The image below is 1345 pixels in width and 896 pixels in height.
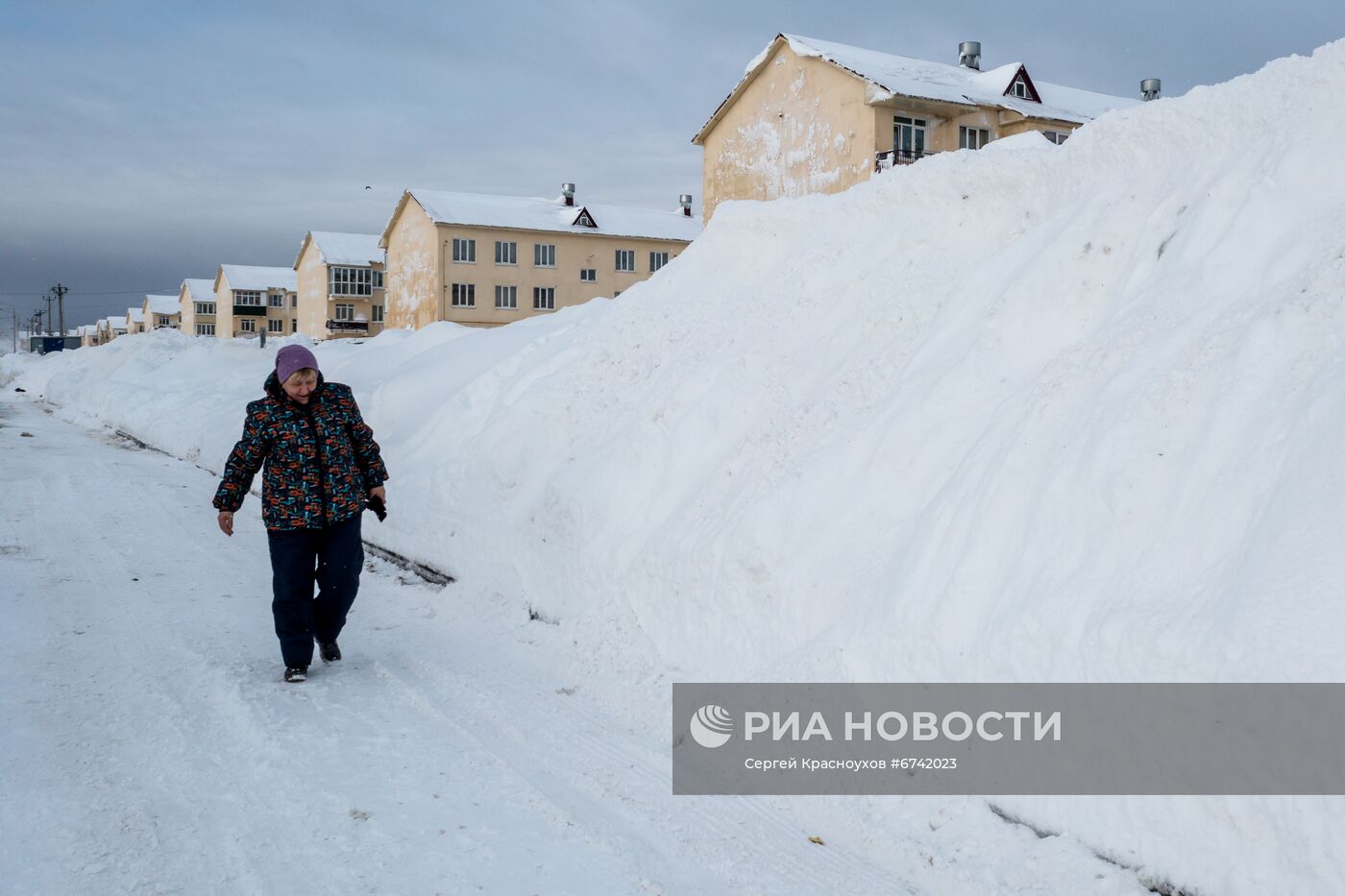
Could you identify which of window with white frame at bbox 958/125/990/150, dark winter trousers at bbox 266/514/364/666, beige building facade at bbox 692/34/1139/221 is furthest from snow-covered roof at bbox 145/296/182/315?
dark winter trousers at bbox 266/514/364/666

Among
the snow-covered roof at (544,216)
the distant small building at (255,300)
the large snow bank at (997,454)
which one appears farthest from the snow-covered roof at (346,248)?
the large snow bank at (997,454)

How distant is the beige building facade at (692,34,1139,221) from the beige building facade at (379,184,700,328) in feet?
47.5

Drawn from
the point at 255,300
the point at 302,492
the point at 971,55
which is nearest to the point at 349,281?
the point at 255,300

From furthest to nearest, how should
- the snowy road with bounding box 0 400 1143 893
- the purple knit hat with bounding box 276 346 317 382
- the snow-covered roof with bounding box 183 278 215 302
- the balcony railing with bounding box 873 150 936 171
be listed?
the snow-covered roof with bounding box 183 278 215 302
the balcony railing with bounding box 873 150 936 171
the purple knit hat with bounding box 276 346 317 382
the snowy road with bounding box 0 400 1143 893

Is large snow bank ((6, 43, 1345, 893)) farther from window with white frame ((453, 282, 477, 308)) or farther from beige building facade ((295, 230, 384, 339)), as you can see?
beige building facade ((295, 230, 384, 339))

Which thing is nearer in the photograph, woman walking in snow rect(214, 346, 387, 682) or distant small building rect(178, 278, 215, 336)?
woman walking in snow rect(214, 346, 387, 682)

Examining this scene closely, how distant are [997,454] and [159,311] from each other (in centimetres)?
11358

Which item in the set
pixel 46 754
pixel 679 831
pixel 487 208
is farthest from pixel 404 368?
pixel 487 208

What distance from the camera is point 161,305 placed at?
10262cm

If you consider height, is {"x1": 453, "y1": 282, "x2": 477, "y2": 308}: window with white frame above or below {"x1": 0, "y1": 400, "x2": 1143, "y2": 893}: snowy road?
above

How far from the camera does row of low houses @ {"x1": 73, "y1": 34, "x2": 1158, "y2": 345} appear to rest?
25453 mm

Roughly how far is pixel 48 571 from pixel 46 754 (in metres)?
3.75

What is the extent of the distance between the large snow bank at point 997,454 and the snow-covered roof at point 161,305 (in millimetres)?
107452

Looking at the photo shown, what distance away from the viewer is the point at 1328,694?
2764mm
